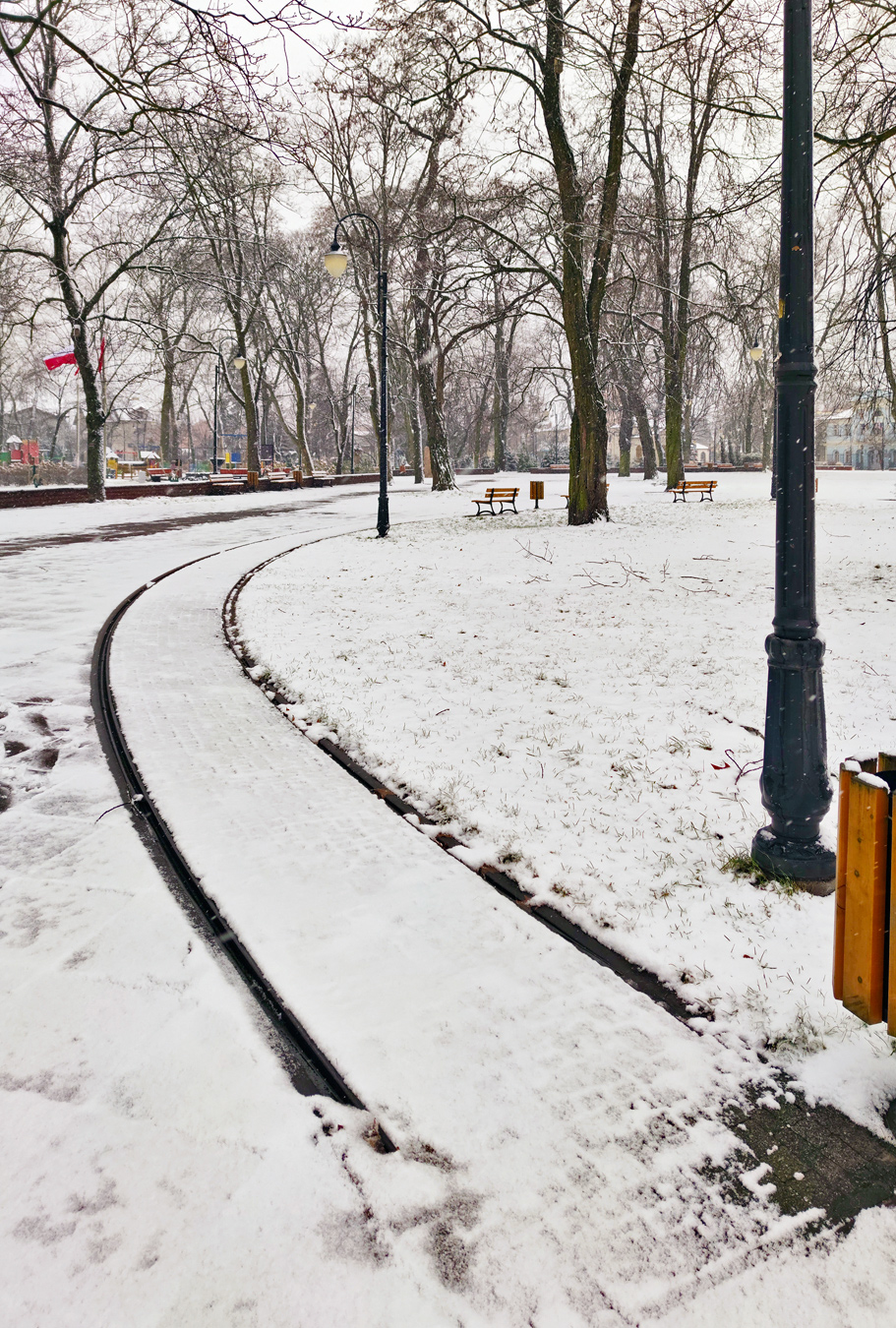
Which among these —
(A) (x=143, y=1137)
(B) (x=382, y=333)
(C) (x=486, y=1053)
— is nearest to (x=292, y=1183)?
(A) (x=143, y=1137)

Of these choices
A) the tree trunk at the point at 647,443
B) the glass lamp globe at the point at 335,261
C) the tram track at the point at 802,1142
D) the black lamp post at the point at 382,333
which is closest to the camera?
the tram track at the point at 802,1142

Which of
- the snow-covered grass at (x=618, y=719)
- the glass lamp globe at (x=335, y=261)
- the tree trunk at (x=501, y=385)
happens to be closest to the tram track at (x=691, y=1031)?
the snow-covered grass at (x=618, y=719)

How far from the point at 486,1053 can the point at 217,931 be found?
128 centimetres

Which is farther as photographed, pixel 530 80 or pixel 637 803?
pixel 530 80

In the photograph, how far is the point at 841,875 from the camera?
2.70 metres

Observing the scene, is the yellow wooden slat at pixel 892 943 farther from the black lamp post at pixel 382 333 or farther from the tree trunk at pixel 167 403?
the tree trunk at pixel 167 403

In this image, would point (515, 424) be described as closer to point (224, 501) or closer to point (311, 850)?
point (224, 501)

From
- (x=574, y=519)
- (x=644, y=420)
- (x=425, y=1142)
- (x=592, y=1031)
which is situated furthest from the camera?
(x=644, y=420)

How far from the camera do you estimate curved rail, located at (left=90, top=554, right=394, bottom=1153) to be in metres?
2.53

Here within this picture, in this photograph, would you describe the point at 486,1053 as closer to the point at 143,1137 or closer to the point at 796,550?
the point at 143,1137

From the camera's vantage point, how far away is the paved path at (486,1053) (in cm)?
198

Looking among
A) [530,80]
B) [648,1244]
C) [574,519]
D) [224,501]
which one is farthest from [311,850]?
[224,501]

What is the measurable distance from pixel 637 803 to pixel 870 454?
3485 inches

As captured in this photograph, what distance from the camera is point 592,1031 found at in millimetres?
2732
